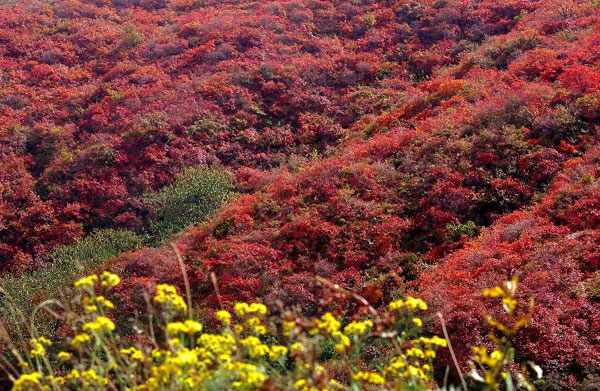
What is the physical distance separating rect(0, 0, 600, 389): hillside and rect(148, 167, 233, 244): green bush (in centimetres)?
11

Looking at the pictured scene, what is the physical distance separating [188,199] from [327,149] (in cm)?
586

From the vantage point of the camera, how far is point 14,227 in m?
18.9

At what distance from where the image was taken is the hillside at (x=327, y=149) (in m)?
11.7

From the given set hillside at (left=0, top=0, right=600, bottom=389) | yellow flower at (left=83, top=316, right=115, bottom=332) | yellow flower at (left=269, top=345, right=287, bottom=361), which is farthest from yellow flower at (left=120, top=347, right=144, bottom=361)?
hillside at (left=0, top=0, right=600, bottom=389)

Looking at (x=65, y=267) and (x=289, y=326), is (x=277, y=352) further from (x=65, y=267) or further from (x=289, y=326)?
(x=65, y=267)

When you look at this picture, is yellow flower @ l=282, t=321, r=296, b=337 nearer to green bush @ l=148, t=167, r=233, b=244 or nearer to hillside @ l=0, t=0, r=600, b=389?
hillside @ l=0, t=0, r=600, b=389

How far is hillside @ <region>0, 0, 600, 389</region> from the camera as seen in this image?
11.7 metres

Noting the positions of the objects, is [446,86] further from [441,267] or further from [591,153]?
[441,267]

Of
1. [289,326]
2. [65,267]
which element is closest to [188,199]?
[65,267]

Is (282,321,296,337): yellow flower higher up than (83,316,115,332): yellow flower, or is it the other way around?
(83,316,115,332): yellow flower

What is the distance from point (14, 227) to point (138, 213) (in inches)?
163

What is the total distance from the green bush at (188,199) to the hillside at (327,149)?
0.37ft

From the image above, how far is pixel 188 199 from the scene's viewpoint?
62.6 ft

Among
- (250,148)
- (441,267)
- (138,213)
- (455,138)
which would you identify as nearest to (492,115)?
(455,138)
